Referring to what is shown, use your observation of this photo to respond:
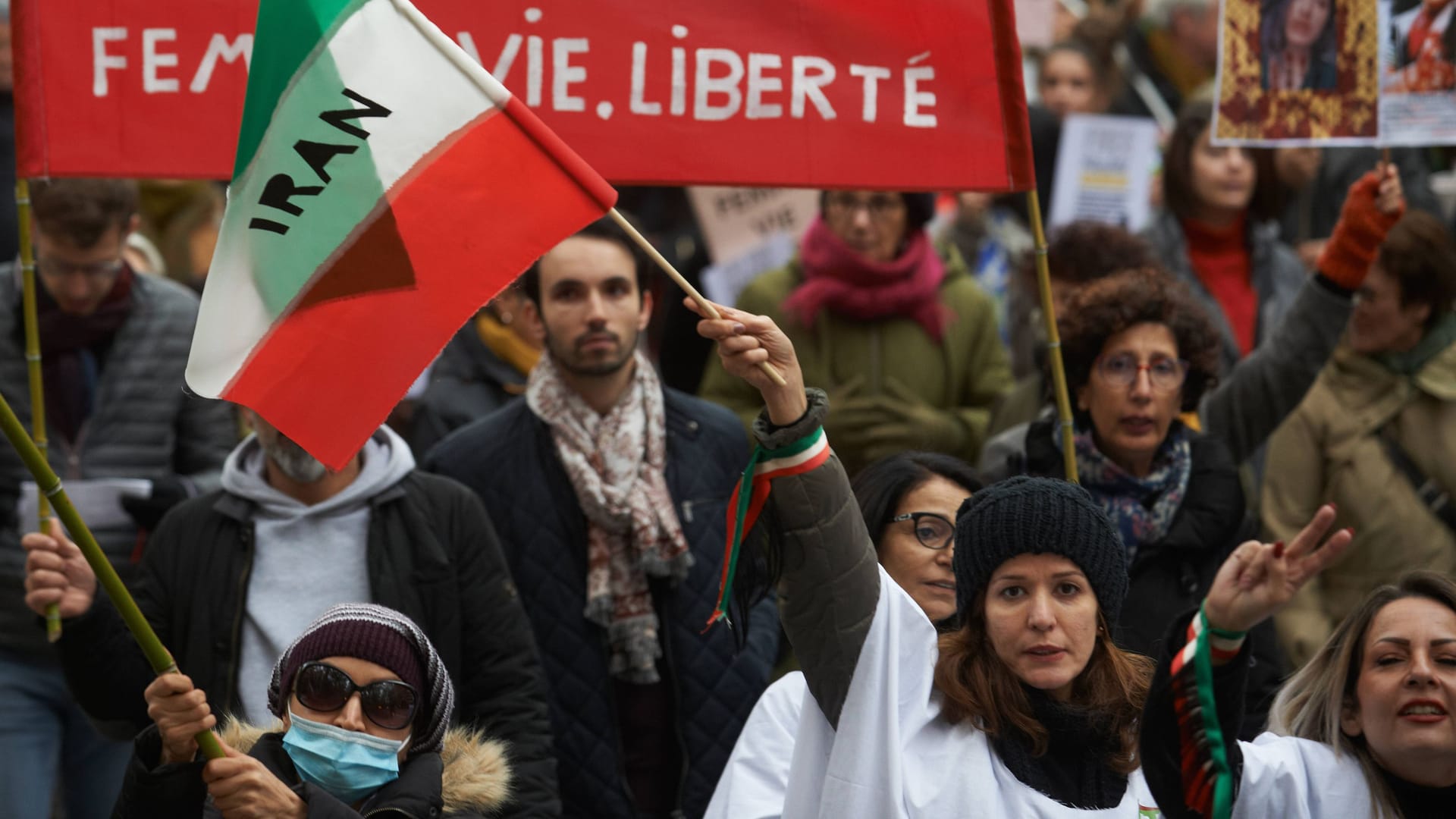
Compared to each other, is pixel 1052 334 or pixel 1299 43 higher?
pixel 1299 43

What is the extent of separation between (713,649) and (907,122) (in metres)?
1.51

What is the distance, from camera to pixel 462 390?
6.45m

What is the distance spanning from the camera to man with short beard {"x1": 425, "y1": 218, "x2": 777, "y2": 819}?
507 centimetres

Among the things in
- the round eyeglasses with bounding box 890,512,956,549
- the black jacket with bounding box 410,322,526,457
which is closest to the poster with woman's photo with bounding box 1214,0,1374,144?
the round eyeglasses with bounding box 890,512,956,549

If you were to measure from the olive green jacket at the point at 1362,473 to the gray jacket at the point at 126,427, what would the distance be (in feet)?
10.8

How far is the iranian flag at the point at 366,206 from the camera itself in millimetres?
3525

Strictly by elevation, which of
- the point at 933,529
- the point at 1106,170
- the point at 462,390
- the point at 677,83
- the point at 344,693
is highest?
the point at 1106,170

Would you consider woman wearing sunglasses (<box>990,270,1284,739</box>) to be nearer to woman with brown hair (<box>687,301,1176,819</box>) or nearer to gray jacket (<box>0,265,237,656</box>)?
woman with brown hair (<box>687,301,1176,819</box>)

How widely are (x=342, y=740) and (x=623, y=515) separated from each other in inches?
59.3

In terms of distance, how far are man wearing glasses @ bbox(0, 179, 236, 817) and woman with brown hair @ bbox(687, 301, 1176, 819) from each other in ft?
8.80

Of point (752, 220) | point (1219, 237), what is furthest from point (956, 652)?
point (752, 220)

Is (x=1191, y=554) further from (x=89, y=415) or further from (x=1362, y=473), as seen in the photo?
(x=89, y=415)

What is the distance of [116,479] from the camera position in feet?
18.4

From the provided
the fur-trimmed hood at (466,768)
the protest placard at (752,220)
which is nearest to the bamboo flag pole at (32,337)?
the fur-trimmed hood at (466,768)
